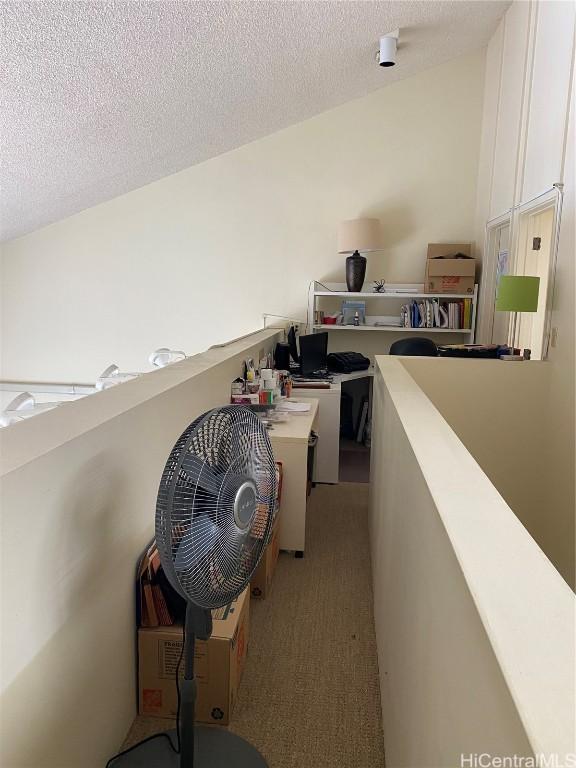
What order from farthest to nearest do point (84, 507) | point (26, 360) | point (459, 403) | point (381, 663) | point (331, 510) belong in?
1. point (26, 360)
2. point (331, 510)
3. point (459, 403)
4. point (381, 663)
5. point (84, 507)

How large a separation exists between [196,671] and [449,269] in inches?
165

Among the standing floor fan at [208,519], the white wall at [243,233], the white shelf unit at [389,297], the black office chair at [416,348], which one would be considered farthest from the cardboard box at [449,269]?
the standing floor fan at [208,519]

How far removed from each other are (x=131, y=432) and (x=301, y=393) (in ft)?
8.21

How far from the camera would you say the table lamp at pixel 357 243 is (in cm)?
497

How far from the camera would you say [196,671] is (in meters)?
1.71

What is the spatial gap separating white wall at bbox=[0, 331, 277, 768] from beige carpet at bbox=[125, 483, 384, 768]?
0.34 metres

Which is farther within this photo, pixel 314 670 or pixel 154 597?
pixel 314 670

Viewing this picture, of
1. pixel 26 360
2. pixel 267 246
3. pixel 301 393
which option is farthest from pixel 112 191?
pixel 301 393

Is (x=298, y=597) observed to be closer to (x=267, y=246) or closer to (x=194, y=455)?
(x=194, y=455)

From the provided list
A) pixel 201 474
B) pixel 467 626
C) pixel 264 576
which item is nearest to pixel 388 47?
pixel 264 576

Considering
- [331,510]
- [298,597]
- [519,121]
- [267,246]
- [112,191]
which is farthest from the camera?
[267,246]

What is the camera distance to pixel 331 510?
3.55 metres

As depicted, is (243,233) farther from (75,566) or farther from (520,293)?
(75,566)

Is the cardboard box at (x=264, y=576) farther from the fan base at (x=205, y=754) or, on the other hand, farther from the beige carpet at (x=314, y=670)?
the fan base at (x=205, y=754)
